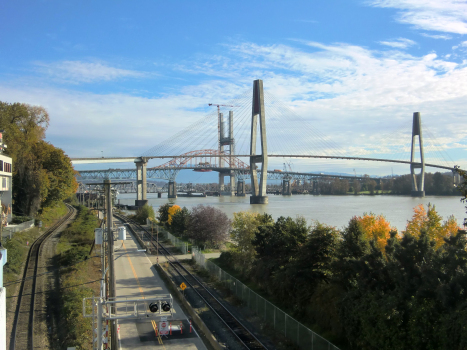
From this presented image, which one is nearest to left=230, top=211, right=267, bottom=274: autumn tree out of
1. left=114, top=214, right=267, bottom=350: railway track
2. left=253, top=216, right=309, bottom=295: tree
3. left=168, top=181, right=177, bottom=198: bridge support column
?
left=253, top=216, right=309, bottom=295: tree

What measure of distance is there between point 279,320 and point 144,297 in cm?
502

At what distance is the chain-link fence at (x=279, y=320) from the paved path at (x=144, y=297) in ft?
6.65

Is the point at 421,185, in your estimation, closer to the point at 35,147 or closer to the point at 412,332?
the point at 35,147

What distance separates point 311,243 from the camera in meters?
11.1

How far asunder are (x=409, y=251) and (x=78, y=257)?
40.1 ft

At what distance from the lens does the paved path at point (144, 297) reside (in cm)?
966

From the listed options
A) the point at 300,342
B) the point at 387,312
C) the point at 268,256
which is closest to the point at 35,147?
the point at 268,256

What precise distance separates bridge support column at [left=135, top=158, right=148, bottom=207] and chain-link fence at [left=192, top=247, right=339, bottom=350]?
162ft

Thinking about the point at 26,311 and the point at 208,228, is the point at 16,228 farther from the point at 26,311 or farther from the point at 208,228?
the point at 26,311

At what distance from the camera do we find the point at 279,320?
1033 centimetres

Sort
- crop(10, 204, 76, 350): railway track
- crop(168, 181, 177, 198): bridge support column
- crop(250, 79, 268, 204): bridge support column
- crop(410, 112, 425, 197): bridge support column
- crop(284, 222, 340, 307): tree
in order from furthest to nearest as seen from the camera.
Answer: crop(168, 181, 177, 198): bridge support column → crop(410, 112, 425, 197): bridge support column → crop(250, 79, 268, 204): bridge support column → crop(284, 222, 340, 307): tree → crop(10, 204, 76, 350): railway track

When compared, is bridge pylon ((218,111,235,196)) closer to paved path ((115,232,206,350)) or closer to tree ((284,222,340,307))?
paved path ((115,232,206,350))

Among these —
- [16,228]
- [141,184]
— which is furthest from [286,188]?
[16,228]

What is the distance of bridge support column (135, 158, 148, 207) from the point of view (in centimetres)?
6269
